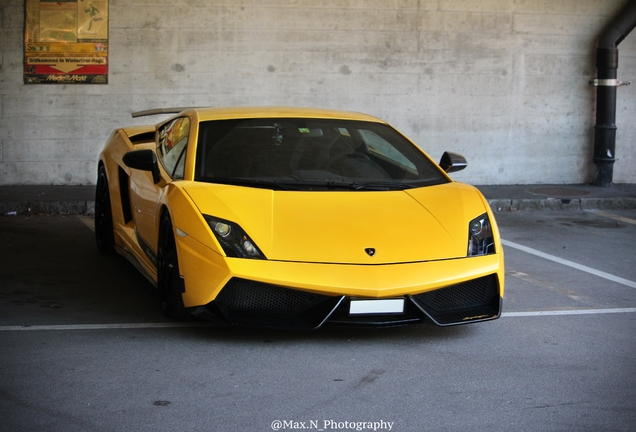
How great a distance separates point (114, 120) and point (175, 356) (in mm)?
7743

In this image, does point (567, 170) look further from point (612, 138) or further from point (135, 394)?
point (135, 394)

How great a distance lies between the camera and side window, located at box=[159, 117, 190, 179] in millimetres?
5883

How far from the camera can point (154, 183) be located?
6023 mm

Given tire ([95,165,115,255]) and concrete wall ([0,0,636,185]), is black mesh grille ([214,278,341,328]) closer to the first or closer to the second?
tire ([95,165,115,255])

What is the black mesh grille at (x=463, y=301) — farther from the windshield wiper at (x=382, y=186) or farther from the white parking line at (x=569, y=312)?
the windshield wiper at (x=382, y=186)

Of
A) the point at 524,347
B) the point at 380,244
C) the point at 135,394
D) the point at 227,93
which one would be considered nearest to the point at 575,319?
the point at 524,347

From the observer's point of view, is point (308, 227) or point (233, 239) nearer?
point (233, 239)

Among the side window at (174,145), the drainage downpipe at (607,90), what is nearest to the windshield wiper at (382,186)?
the side window at (174,145)

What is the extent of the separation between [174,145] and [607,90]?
27.4ft

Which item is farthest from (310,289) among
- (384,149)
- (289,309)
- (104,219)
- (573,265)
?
(573,265)

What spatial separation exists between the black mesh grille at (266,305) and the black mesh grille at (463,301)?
1.88 ft

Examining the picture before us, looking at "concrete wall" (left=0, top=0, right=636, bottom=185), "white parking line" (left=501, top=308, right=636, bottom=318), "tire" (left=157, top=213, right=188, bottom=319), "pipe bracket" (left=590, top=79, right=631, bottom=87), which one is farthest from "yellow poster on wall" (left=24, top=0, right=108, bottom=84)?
"white parking line" (left=501, top=308, right=636, bottom=318)

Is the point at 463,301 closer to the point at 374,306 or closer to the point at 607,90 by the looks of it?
the point at 374,306

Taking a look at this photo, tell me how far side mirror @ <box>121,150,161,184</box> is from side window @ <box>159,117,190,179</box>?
9 centimetres
